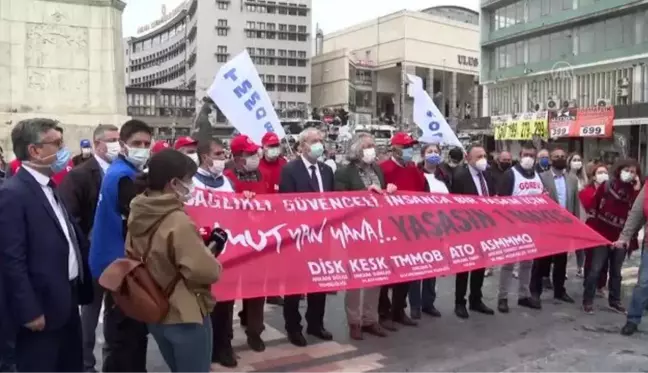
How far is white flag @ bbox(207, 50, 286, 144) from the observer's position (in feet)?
25.8

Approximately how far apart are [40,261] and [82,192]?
1.64 meters

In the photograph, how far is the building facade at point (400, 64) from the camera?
101 m

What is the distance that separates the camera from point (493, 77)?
51.6 m

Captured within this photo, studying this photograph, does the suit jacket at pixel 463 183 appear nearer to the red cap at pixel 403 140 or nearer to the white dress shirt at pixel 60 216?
the red cap at pixel 403 140

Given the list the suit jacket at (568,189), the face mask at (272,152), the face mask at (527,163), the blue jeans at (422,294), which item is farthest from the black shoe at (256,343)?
the suit jacket at (568,189)

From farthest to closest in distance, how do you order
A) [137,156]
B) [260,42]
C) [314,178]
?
[260,42], [314,178], [137,156]

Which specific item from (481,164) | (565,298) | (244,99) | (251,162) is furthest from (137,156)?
(565,298)

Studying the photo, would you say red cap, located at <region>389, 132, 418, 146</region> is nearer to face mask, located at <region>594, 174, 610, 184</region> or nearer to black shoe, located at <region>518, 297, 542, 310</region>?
black shoe, located at <region>518, 297, 542, 310</region>

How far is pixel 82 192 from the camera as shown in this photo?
16.9ft

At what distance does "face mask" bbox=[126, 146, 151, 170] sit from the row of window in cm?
4091

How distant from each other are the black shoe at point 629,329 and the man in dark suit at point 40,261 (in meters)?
5.07

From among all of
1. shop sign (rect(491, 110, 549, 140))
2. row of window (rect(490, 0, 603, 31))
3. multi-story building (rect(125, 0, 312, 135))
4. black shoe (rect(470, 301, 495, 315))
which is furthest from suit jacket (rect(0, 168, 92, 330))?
multi-story building (rect(125, 0, 312, 135))

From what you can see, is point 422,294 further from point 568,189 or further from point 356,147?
point 568,189

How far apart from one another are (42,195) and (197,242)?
108cm
